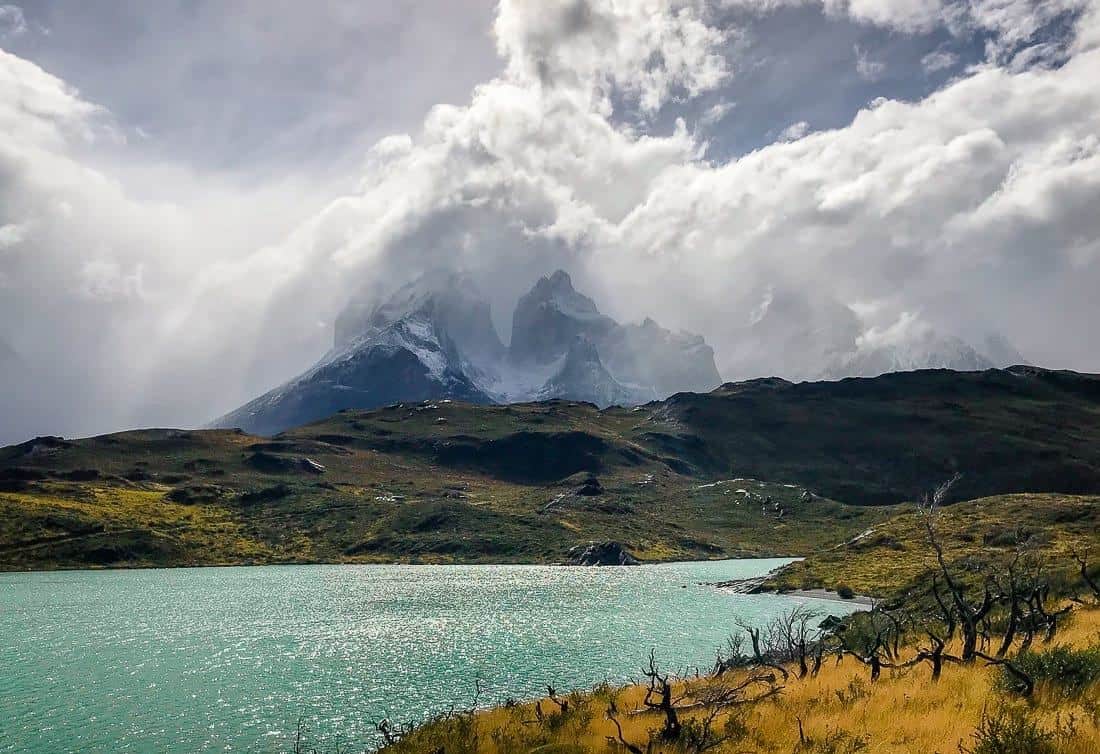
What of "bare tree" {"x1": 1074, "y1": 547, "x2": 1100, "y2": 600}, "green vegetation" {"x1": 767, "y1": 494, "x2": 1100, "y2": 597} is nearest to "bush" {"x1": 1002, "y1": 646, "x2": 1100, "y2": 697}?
"bare tree" {"x1": 1074, "y1": 547, "x2": 1100, "y2": 600}

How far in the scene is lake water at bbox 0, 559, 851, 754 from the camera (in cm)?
3672

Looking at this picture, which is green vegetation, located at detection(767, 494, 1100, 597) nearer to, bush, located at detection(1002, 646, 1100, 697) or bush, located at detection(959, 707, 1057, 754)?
bush, located at detection(1002, 646, 1100, 697)

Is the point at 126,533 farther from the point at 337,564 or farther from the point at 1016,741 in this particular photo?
the point at 1016,741

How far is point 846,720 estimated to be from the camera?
17656mm

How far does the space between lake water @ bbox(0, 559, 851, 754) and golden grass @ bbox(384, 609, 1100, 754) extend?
45.0ft

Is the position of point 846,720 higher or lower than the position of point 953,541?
higher

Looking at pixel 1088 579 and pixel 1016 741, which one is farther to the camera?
pixel 1088 579

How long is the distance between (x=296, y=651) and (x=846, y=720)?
50.2 m

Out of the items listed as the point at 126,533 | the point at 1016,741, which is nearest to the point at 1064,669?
the point at 1016,741

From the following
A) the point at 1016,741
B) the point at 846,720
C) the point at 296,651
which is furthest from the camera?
the point at 296,651

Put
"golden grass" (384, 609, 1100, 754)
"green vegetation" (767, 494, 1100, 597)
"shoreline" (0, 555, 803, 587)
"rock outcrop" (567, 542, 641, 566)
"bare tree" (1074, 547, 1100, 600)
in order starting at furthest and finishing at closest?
"rock outcrop" (567, 542, 641, 566) < "shoreline" (0, 555, 803, 587) < "green vegetation" (767, 494, 1100, 597) < "bare tree" (1074, 547, 1100, 600) < "golden grass" (384, 609, 1100, 754)

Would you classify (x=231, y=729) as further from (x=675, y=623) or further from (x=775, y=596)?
(x=775, y=596)

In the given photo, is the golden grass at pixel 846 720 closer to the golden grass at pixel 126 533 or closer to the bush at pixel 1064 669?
the bush at pixel 1064 669

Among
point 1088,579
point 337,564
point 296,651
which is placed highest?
point 1088,579
